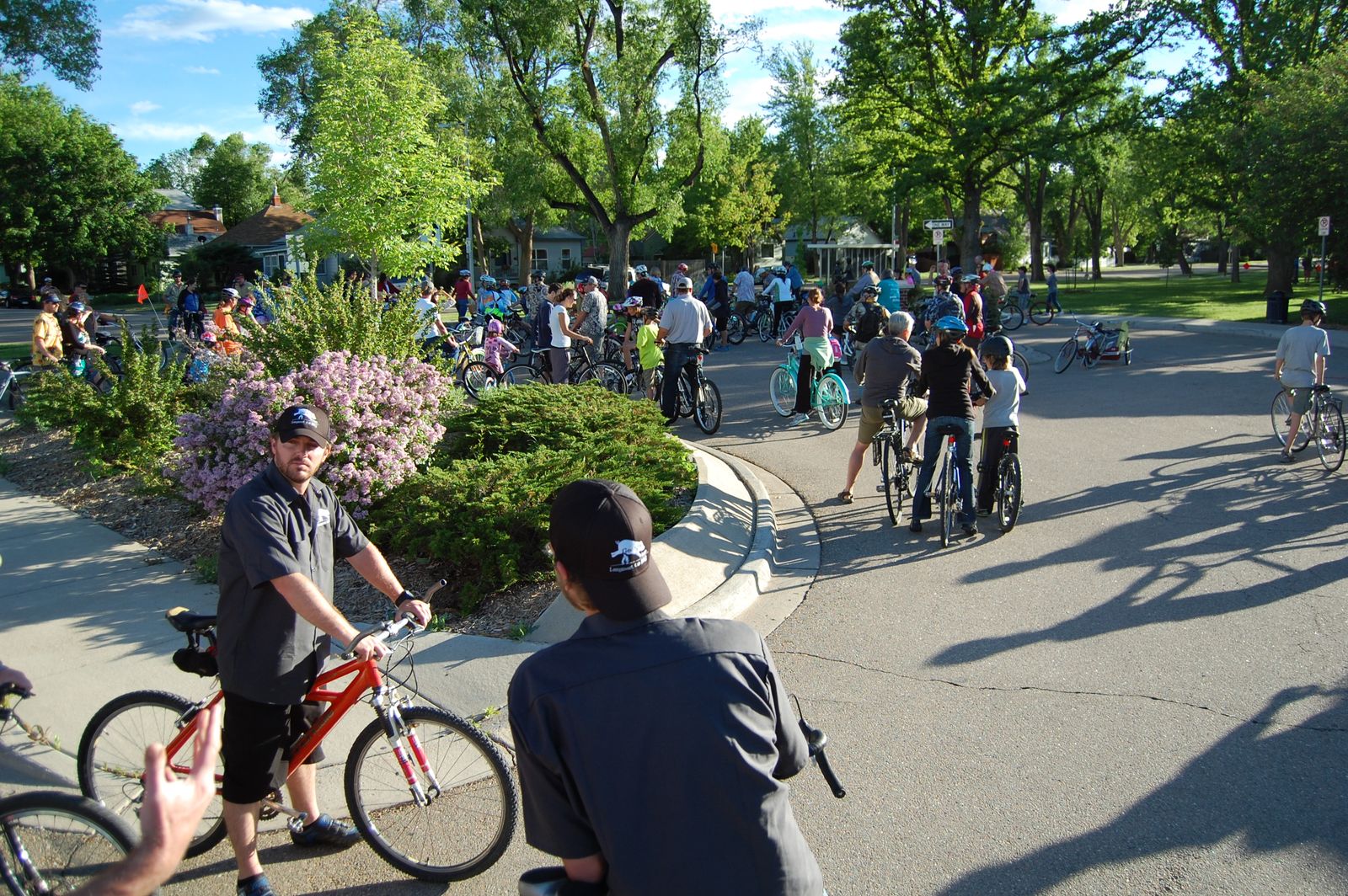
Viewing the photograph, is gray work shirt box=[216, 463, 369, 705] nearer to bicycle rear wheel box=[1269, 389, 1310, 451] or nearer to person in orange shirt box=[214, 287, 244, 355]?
person in orange shirt box=[214, 287, 244, 355]

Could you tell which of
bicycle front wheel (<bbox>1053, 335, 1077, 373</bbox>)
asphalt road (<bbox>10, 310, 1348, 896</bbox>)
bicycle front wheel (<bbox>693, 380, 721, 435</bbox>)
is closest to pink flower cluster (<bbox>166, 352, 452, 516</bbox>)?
asphalt road (<bbox>10, 310, 1348, 896</bbox>)

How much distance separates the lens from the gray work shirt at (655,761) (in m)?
1.96

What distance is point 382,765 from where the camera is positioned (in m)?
4.16

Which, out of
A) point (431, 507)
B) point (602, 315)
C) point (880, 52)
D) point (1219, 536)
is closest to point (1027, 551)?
point (1219, 536)

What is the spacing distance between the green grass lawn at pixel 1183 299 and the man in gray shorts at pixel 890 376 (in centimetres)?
2106

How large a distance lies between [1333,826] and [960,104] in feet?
120

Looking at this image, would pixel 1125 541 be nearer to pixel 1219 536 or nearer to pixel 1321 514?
pixel 1219 536

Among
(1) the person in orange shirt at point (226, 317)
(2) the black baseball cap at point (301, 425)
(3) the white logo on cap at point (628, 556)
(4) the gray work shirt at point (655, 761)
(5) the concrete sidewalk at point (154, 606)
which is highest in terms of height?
(1) the person in orange shirt at point (226, 317)

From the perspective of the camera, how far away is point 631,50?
28.8 m

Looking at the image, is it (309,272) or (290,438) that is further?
(309,272)

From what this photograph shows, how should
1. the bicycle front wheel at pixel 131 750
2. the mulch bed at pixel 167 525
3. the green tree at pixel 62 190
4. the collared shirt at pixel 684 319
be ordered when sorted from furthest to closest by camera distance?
the green tree at pixel 62 190 < the collared shirt at pixel 684 319 < the mulch bed at pixel 167 525 < the bicycle front wheel at pixel 131 750

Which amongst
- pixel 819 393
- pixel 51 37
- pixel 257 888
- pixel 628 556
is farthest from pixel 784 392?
pixel 51 37

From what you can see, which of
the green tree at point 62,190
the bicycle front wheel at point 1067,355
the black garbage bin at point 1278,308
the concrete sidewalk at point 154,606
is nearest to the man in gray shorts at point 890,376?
the concrete sidewalk at point 154,606

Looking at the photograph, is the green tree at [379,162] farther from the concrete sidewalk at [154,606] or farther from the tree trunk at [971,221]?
the tree trunk at [971,221]
